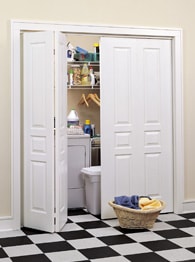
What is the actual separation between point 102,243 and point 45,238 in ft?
1.76

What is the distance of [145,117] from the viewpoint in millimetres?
5387

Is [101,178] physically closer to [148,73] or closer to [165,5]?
[148,73]

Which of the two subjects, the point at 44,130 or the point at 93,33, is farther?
the point at 93,33

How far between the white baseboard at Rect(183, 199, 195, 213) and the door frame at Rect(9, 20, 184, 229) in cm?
5

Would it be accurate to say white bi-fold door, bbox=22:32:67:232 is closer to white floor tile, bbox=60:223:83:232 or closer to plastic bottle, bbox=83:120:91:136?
white floor tile, bbox=60:223:83:232

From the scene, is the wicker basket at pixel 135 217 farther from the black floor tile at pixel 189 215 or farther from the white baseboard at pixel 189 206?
the white baseboard at pixel 189 206

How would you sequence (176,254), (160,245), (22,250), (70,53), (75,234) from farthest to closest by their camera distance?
1. (70,53)
2. (75,234)
3. (160,245)
4. (22,250)
5. (176,254)

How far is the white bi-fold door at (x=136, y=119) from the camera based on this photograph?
5250 mm

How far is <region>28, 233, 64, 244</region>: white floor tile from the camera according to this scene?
4406 mm

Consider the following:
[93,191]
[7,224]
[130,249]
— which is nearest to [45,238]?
[7,224]

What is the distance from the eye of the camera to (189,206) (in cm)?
555

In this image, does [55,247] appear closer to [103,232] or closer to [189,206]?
[103,232]

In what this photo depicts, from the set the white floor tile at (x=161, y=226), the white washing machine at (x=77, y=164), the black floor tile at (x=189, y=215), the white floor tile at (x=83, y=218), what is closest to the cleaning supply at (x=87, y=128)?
the white washing machine at (x=77, y=164)

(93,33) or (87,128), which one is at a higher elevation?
(93,33)
